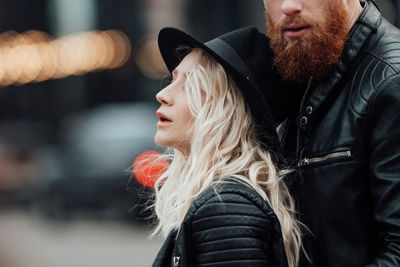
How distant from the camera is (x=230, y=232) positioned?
253cm

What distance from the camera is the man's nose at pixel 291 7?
271 cm

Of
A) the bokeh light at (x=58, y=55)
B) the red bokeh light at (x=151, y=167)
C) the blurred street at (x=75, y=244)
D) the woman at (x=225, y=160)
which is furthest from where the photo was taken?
the bokeh light at (x=58, y=55)

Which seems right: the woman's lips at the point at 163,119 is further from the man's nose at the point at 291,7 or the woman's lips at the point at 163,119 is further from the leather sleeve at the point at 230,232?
the man's nose at the point at 291,7

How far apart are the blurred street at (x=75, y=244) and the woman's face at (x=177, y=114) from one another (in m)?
5.31

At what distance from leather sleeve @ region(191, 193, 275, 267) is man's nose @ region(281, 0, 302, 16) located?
781 millimetres

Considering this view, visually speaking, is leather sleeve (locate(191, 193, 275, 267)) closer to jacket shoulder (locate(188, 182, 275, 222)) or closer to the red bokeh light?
jacket shoulder (locate(188, 182, 275, 222))

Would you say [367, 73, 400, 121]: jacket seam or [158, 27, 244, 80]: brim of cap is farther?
[158, 27, 244, 80]: brim of cap

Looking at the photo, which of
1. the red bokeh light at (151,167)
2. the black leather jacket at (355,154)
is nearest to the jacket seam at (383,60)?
the black leather jacket at (355,154)

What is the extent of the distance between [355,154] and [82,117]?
2326cm

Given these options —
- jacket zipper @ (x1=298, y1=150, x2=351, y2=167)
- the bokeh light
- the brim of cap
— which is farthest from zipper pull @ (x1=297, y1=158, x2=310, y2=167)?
the bokeh light

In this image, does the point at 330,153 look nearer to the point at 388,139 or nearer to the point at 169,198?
the point at 388,139

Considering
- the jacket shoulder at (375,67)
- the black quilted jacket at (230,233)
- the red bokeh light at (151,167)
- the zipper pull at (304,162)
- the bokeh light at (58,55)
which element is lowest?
the bokeh light at (58,55)

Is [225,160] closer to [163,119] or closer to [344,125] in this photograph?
[163,119]

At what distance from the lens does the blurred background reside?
11.7 m
